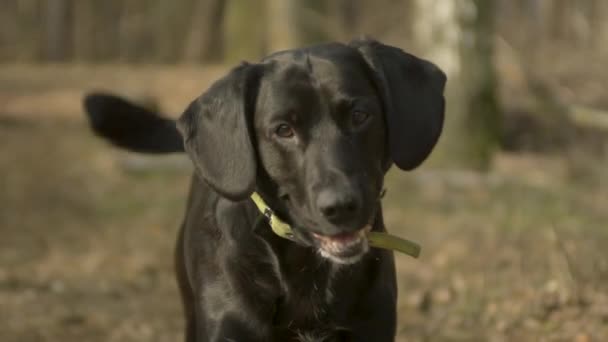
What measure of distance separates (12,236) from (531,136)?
241 inches

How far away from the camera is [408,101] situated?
402cm

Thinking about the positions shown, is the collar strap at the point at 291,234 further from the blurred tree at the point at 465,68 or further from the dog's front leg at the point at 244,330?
the blurred tree at the point at 465,68

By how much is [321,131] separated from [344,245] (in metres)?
0.40

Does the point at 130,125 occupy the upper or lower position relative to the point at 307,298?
lower

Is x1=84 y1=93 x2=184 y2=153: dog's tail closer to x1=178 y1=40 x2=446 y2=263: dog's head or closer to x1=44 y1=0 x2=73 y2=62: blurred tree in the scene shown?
x1=178 y1=40 x2=446 y2=263: dog's head

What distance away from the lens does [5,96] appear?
16.6 meters

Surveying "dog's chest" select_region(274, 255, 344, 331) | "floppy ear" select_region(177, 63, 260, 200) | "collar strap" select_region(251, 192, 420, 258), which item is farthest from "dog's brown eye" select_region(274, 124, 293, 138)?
"dog's chest" select_region(274, 255, 344, 331)

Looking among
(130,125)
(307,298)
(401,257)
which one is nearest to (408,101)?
(307,298)

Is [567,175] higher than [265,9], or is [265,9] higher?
[567,175]

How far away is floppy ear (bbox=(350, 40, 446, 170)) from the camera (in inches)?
157

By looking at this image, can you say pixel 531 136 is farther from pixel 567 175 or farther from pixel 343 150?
pixel 343 150

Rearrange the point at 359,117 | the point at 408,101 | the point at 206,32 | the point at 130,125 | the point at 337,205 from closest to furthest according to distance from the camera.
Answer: the point at 337,205 < the point at 359,117 < the point at 408,101 < the point at 130,125 < the point at 206,32

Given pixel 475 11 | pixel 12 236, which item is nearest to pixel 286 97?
pixel 12 236

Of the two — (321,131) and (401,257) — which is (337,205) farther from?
(401,257)
